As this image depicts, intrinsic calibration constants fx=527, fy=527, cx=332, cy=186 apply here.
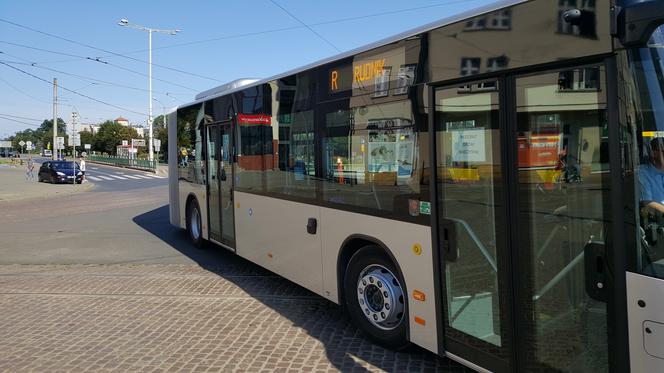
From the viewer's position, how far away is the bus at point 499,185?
101 inches

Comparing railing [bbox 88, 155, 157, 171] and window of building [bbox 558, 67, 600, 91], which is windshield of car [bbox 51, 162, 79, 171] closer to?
railing [bbox 88, 155, 157, 171]

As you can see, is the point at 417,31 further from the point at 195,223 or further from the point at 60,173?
the point at 60,173

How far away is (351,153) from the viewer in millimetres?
4785

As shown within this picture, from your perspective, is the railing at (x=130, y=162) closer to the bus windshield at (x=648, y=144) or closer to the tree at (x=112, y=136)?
the tree at (x=112, y=136)

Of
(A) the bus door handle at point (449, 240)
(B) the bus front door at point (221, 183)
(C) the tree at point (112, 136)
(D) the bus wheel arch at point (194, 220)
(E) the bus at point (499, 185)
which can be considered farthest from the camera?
(C) the tree at point (112, 136)

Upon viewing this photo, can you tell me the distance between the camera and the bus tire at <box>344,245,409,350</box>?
173 inches

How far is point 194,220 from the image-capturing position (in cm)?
1022

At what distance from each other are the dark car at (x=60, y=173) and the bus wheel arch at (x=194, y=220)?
90.9ft

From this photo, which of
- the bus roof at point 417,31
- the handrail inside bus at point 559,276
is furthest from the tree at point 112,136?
the handrail inside bus at point 559,276

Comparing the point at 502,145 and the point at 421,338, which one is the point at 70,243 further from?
the point at 502,145

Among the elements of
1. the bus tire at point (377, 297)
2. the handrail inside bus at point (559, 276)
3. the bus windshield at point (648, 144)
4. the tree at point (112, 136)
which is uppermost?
the tree at point (112, 136)

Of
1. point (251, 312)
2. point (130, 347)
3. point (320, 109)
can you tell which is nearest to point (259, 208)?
point (251, 312)

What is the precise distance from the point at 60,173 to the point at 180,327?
1325 inches

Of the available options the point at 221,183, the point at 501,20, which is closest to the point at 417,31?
the point at 501,20
